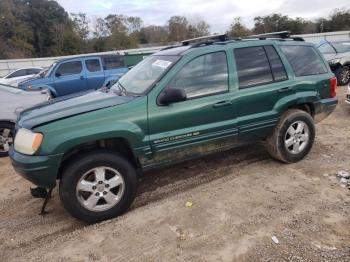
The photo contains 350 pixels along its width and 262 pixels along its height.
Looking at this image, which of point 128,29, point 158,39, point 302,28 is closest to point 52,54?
point 128,29

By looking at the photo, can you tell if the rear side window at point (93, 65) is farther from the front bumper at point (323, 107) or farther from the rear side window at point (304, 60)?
the front bumper at point (323, 107)

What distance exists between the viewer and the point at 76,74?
1092 cm

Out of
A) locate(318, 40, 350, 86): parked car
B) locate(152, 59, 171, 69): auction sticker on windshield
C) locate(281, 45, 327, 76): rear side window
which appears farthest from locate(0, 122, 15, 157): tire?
locate(318, 40, 350, 86): parked car

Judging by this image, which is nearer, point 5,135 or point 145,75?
point 145,75

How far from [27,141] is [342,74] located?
36.6 ft

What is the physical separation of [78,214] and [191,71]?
210 cm

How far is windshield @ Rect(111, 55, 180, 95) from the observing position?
12.9 feet

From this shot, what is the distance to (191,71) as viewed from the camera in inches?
156

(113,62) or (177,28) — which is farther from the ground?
(177,28)

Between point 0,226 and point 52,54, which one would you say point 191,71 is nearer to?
point 0,226

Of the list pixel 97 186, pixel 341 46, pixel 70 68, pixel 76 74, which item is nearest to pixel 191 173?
pixel 97 186

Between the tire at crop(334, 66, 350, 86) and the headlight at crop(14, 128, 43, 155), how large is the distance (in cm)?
1089

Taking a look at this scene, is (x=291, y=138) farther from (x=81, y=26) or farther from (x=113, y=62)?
(x=81, y=26)

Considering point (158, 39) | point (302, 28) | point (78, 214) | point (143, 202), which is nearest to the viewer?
point (78, 214)
